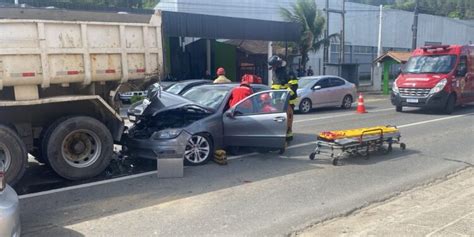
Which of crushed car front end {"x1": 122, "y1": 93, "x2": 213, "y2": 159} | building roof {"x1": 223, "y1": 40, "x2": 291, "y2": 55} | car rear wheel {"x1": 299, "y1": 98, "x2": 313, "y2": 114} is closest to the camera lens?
crushed car front end {"x1": 122, "y1": 93, "x2": 213, "y2": 159}

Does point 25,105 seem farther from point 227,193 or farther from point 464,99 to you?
point 464,99

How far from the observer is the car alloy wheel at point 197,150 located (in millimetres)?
7727

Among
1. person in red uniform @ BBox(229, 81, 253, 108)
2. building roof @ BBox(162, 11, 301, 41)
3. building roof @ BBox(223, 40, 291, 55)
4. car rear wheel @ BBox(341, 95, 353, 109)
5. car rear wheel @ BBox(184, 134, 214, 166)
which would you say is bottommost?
car rear wheel @ BBox(341, 95, 353, 109)

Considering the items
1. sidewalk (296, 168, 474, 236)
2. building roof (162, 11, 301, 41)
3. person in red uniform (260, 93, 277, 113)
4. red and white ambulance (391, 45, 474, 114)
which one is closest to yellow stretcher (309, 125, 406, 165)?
person in red uniform (260, 93, 277, 113)

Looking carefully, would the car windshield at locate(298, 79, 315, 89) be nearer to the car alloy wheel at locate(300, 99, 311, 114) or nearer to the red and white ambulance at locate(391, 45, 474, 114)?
the car alloy wheel at locate(300, 99, 311, 114)

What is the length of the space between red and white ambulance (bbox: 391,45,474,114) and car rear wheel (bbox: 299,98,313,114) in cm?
301

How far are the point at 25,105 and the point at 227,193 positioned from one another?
3137mm

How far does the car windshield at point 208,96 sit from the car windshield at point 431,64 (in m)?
9.84

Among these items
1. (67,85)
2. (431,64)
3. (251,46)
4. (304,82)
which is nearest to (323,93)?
(304,82)

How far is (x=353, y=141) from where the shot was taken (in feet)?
26.3

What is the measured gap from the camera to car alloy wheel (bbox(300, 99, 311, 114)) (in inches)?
652

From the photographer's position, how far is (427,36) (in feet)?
189

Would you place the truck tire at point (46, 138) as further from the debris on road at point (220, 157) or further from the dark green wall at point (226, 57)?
the dark green wall at point (226, 57)

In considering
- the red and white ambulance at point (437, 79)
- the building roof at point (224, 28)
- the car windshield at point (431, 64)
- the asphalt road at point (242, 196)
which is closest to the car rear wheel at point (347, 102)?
the red and white ambulance at point (437, 79)
